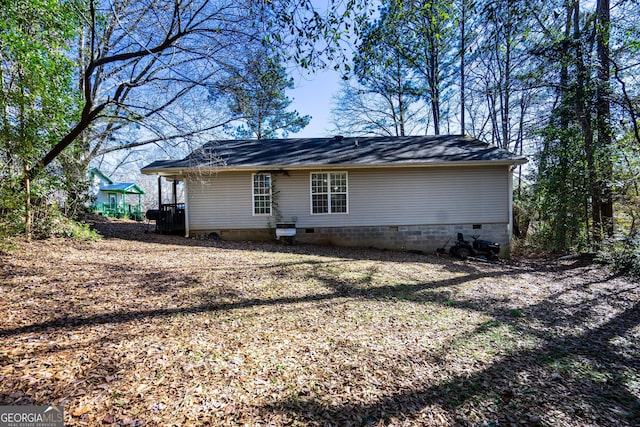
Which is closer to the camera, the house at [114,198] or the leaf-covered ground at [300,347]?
the leaf-covered ground at [300,347]

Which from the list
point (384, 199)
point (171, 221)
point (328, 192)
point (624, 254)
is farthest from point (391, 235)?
point (171, 221)

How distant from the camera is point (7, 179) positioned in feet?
17.3

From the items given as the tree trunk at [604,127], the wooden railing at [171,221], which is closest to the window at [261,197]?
the wooden railing at [171,221]

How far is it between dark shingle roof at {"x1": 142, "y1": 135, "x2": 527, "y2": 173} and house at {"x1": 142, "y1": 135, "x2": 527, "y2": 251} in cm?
12

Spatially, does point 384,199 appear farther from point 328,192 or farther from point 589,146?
point 589,146

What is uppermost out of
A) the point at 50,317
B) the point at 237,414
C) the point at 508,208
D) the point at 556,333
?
the point at 508,208

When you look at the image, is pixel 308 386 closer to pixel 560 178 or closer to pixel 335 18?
pixel 335 18

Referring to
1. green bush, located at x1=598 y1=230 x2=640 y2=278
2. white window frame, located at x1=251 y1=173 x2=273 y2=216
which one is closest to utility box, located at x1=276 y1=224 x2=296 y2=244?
white window frame, located at x1=251 y1=173 x2=273 y2=216

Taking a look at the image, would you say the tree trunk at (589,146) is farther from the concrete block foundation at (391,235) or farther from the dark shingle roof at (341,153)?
the concrete block foundation at (391,235)

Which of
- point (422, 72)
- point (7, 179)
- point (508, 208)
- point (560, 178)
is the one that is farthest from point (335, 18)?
point (422, 72)

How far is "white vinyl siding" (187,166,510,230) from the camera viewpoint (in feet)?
31.6

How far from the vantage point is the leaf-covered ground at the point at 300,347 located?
2082 mm

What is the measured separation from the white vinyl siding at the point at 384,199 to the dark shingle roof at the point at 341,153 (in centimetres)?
44

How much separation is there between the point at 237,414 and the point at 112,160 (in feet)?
67.0
